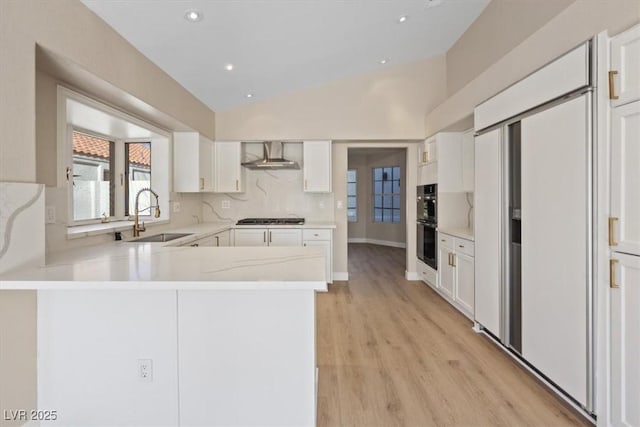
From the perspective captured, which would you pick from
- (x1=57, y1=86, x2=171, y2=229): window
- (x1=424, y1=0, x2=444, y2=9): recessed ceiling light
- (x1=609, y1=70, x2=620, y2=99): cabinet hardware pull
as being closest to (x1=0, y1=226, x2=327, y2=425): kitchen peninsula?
(x1=57, y1=86, x2=171, y2=229): window

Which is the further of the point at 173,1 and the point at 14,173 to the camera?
the point at 173,1

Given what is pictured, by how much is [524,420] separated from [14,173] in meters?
2.95

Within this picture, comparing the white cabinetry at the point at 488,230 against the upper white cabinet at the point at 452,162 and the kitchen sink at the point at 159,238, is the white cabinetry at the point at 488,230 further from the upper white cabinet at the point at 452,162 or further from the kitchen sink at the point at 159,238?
the kitchen sink at the point at 159,238

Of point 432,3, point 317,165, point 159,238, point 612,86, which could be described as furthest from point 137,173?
point 612,86

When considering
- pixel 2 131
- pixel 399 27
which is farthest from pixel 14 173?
pixel 399 27

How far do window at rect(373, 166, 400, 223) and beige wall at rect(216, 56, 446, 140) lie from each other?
3.93 m

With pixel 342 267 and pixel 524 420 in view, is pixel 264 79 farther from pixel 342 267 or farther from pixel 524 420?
pixel 524 420

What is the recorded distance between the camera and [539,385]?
2.05 meters

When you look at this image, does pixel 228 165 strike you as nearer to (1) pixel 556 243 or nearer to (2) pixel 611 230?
(1) pixel 556 243

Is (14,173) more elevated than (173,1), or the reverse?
(173,1)

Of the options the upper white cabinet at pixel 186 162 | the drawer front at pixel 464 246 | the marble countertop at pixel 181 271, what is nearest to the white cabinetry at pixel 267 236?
the upper white cabinet at pixel 186 162

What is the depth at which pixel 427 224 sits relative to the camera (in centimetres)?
421

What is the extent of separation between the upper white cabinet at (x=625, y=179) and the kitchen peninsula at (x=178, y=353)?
57.6 inches

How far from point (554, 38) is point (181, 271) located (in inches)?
103
